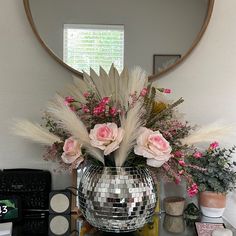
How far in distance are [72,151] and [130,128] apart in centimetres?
17

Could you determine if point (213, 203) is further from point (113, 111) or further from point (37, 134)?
point (37, 134)

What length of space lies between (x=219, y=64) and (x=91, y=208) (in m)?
0.73

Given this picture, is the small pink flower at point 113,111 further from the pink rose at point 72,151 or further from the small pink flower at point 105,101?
the pink rose at point 72,151

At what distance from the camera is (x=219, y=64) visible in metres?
1.26

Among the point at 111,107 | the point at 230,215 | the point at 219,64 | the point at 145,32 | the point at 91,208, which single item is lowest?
the point at 230,215

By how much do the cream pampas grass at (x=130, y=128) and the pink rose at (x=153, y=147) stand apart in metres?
0.02

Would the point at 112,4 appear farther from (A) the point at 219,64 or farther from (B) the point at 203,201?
(B) the point at 203,201

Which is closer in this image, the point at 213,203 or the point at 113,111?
the point at 113,111

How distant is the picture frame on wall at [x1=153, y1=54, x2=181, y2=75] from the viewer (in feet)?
4.07

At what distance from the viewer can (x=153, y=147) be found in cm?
86

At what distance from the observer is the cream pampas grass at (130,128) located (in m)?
0.88

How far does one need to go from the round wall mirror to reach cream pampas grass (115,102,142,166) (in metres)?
0.38

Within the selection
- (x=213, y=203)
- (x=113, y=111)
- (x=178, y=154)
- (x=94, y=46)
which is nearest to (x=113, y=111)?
(x=113, y=111)

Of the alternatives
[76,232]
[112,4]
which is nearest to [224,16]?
[112,4]
